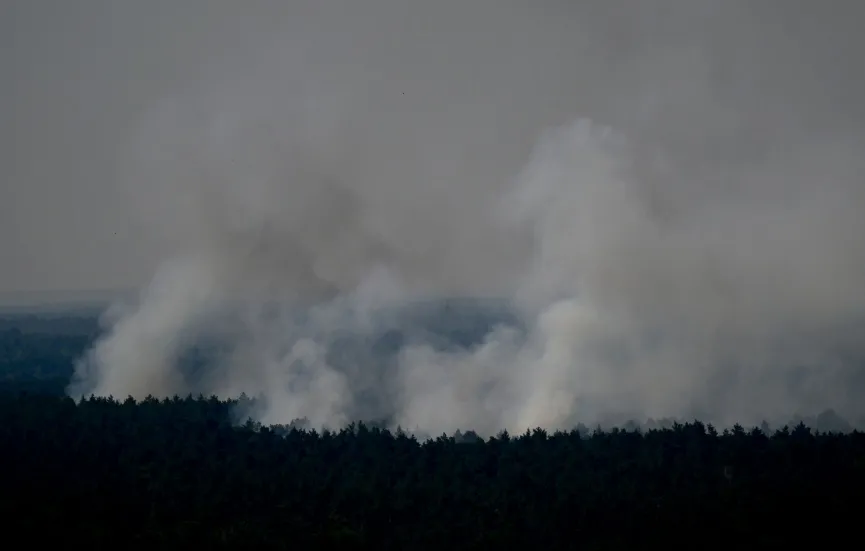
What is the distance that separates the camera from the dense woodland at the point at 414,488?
94.1 metres

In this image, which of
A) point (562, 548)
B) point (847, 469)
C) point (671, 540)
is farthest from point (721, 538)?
point (847, 469)

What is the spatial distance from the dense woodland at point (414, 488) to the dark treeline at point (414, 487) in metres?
A: 0.25

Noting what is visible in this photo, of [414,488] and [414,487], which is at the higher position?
[414,487]

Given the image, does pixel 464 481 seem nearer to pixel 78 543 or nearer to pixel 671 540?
pixel 671 540

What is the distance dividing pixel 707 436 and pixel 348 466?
4931cm

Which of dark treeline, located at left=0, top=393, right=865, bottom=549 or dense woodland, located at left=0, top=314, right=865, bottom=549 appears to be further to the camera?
dark treeline, located at left=0, top=393, right=865, bottom=549

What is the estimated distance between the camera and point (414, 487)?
118m

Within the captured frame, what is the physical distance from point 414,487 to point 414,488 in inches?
27.1

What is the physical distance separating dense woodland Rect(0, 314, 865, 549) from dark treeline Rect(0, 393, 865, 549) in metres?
0.25

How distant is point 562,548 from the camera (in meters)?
97.2

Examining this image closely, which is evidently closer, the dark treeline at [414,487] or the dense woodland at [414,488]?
the dense woodland at [414,488]

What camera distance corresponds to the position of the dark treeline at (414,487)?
3716 inches

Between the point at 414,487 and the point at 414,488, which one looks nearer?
the point at 414,488

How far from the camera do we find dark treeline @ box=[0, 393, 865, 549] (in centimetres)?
9438
